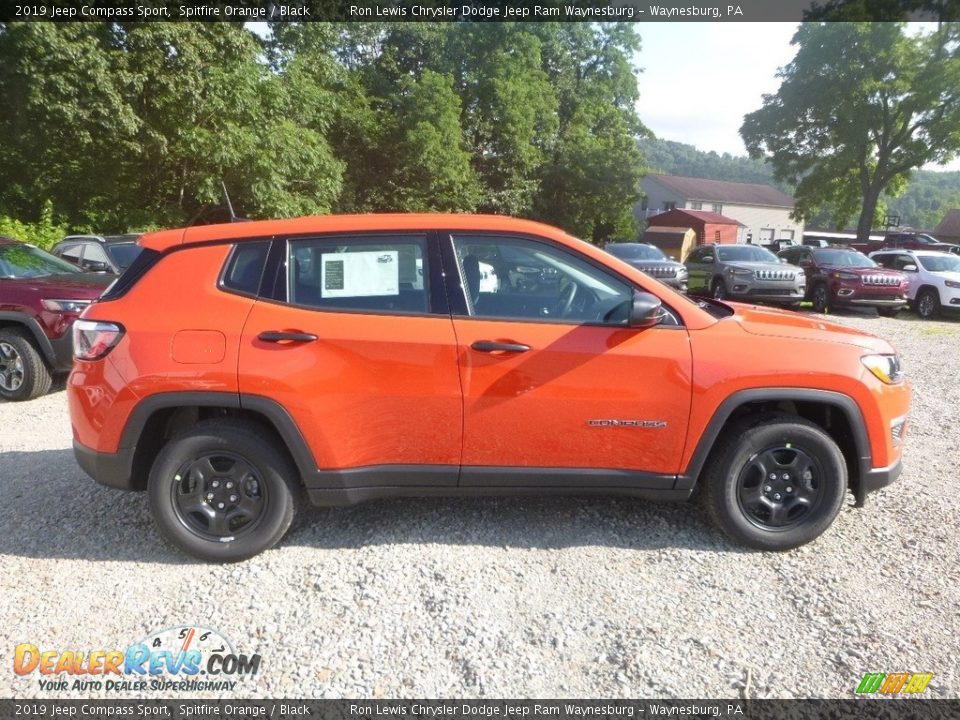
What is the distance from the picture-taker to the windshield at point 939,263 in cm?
1463

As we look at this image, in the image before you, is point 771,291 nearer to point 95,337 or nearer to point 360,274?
point 360,274

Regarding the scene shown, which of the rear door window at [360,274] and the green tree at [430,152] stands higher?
the green tree at [430,152]

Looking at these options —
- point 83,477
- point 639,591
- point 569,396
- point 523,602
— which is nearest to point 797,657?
point 639,591

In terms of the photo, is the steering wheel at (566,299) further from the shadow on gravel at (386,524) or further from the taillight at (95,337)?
the taillight at (95,337)

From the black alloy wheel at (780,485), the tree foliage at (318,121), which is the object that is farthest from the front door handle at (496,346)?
the tree foliage at (318,121)

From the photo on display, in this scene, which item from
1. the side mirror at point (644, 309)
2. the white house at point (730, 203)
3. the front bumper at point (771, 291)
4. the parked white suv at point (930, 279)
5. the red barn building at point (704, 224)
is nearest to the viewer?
the side mirror at point (644, 309)

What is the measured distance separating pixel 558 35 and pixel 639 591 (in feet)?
122

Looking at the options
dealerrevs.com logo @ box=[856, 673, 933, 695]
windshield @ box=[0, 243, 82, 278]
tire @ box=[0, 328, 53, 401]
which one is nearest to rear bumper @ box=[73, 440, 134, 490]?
dealerrevs.com logo @ box=[856, 673, 933, 695]

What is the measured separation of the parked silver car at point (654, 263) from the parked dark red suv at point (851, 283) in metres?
2.91

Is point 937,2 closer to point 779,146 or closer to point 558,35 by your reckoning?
point 779,146

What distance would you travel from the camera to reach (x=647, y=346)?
3.16 metres

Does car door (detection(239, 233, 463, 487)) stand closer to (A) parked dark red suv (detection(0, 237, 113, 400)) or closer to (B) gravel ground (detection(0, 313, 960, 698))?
(B) gravel ground (detection(0, 313, 960, 698))

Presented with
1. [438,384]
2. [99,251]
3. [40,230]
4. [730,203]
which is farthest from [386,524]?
[730,203]

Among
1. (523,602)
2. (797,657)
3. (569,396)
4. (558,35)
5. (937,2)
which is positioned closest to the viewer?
(797,657)
